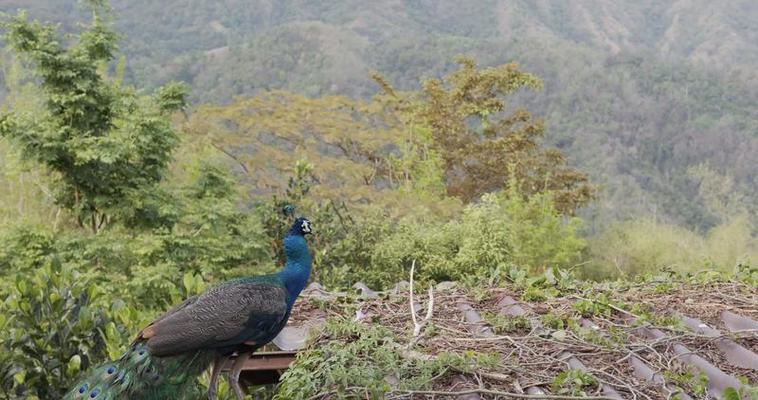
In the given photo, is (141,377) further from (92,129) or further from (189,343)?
(92,129)

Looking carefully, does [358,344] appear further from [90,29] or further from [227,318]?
[90,29]

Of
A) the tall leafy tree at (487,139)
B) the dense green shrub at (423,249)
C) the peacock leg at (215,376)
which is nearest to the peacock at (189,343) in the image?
the peacock leg at (215,376)

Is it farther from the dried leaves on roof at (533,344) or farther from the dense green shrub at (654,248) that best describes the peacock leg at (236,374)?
the dense green shrub at (654,248)

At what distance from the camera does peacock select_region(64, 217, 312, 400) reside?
2.52 meters

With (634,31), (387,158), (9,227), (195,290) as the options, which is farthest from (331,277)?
(634,31)

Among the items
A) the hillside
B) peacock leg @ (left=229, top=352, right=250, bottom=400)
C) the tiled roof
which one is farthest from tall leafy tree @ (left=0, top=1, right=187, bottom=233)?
the hillside

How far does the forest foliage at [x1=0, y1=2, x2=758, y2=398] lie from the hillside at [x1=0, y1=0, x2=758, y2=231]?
6.79 m

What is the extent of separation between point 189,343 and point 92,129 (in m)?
6.44

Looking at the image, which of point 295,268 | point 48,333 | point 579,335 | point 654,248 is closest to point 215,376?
point 295,268

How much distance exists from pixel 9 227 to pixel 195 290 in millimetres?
5687

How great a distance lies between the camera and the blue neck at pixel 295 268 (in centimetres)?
282

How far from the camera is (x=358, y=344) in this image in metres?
2.73

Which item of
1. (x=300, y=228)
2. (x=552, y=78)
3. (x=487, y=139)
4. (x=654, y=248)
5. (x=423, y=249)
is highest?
(x=300, y=228)

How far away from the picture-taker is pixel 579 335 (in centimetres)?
291
